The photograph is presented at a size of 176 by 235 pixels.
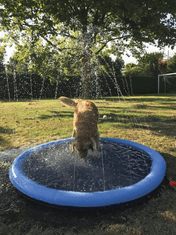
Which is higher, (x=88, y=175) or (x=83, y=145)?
(x=83, y=145)

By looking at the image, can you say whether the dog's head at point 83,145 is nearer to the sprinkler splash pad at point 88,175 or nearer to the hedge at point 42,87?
the sprinkler splash pad at point 88,175

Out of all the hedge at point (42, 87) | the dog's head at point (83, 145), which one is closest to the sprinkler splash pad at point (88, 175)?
the dog's head at point (83, 145)

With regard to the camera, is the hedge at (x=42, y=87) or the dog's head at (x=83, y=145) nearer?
the dog's head at (x=83, y=145)

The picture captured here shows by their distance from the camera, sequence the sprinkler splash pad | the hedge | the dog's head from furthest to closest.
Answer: the hedge → the dog's head → the sprinkler splash pad

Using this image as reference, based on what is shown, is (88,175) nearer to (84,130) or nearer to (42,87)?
(84,130)

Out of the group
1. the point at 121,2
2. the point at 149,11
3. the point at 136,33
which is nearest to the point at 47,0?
the point at 121,2

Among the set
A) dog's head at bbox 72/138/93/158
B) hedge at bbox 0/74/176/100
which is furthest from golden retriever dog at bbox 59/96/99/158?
hedge at bbox 0/74/176/100

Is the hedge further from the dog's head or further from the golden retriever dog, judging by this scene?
the dog's head

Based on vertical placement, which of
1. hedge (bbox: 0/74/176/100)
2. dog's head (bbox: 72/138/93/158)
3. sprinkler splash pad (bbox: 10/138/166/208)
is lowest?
sprinkler splash pad (bbox: 10/138/166/208)

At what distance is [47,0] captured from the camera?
9.81 meters

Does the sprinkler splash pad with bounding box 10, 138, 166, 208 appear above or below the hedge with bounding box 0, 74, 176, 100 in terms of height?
below

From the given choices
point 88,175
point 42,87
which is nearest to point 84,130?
point 88,175

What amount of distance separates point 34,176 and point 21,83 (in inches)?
848

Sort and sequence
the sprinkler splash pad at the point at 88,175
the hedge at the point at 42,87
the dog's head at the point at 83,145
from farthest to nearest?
the hedge at the point at 42,87, the dog's head at the point at 83,145, the sprinkler splash pad at the point at 88,175
